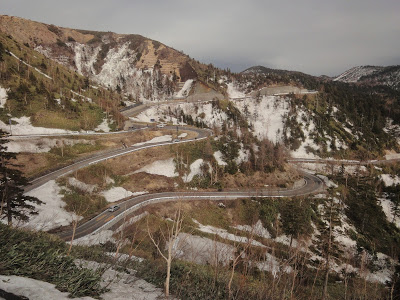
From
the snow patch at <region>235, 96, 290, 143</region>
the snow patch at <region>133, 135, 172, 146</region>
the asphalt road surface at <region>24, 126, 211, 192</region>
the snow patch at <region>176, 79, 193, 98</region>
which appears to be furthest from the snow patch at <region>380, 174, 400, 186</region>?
the snow patch at <region>176, 79, 193, 98</region>

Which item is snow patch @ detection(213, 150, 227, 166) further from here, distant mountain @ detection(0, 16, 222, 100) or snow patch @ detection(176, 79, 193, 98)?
snow patch @ detection(176, 79, 193, 98)

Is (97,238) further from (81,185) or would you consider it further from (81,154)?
(81,154)

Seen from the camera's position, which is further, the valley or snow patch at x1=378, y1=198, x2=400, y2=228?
snow patch at x1=378, y1=198, x2=400, y2=228

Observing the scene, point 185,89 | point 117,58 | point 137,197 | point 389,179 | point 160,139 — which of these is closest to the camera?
point 137,197

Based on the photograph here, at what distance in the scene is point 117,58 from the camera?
114 metres

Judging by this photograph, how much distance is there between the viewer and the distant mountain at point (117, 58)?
100 metres

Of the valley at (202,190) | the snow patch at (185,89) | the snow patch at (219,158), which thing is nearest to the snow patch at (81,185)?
the valley at (202,190)

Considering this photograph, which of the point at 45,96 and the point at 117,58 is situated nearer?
the point at 45,96

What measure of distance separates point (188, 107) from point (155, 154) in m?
42.7

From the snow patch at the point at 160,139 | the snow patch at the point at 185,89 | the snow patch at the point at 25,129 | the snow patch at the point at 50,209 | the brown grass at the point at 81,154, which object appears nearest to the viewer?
the snow patch at the point at 50,209

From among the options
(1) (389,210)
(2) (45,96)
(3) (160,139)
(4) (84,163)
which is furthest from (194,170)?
(1) (389,210)

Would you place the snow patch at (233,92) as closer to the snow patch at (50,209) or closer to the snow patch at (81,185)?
the snow patch at (81,185)

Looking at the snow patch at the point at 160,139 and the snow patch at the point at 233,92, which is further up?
the snow patch at the point at 233,92

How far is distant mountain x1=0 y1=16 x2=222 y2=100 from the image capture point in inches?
3947
